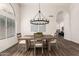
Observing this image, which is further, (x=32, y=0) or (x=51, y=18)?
(x=51, y=18)

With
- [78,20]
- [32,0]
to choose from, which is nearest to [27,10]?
[78,20]

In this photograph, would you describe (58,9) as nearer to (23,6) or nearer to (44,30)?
(44,30)

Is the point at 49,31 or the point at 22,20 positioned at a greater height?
the point at 22,20

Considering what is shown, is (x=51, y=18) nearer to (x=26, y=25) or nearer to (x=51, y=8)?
(x=51, y=8)

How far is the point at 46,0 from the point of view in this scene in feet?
11.0

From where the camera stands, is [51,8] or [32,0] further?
[51,8]

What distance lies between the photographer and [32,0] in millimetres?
3492

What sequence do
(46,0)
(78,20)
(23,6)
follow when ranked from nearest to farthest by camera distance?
(46,0)
(78,20)
(23,6)

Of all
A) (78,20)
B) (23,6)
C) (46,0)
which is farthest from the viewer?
(23,6)

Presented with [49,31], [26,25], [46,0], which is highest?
[46,0]

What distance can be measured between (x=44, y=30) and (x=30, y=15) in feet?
5.98

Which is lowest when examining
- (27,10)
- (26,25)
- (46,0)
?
(26,25)

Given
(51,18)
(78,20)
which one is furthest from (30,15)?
(78,20)

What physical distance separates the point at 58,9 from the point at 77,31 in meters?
2.57
